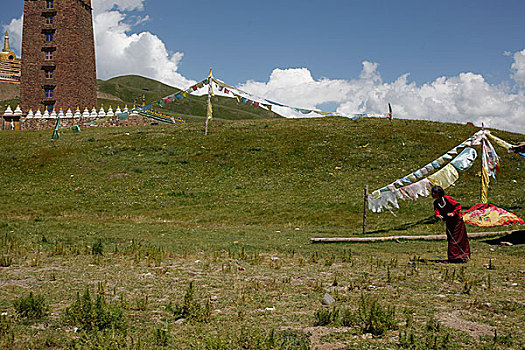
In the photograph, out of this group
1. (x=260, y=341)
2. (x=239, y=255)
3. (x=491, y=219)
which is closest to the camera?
(x=260, y=341)

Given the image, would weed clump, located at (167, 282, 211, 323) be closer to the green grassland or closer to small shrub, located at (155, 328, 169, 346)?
the green grassland

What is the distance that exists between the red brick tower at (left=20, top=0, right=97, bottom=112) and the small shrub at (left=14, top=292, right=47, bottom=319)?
218ft

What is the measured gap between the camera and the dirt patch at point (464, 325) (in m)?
6.06

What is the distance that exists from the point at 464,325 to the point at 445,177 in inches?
495

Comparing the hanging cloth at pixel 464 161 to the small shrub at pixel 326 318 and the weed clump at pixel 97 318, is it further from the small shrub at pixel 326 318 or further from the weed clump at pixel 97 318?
the weed clump at pixel 97 318

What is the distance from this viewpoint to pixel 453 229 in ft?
40.0

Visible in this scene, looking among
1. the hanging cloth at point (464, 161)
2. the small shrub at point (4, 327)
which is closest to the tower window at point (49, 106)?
the hanging cloth at point (464, 161)

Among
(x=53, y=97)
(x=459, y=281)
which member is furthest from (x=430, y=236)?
(x=53, y=97)

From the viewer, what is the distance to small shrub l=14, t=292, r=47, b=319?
254 inches

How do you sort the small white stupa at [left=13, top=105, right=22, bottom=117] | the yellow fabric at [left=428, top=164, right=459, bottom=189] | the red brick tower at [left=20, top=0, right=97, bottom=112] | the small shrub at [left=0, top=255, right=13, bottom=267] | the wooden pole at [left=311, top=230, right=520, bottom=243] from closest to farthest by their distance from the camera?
the small shrub at [left=0, top=255, right=13, bottom=267] → the wooden pole at [left=311, top=230, right=520, bottom=243] → the yellow fabric at [left=428, top=164, right=459, bottom=189] → the small white stupa at [left=13, top=105, right=22, bottom=117] → the red brick tower at [left=20, top=0, right=97, bottom=112]

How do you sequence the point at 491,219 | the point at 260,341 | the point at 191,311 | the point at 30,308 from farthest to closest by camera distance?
the point at 491,219
the point at 191,311
the point at 30,308
the point at 260,341

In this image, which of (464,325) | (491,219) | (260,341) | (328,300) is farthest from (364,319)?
(491,219)

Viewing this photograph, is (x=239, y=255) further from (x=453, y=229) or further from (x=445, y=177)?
(x=445, y=177)

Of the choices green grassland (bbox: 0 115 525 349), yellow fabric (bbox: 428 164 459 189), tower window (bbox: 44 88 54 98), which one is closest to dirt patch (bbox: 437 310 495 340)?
green grassland (bbox: 0 115 525 349)
